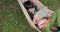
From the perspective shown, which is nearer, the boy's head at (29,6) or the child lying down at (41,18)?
the child lying down at (41,18)

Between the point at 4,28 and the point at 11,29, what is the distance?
200 millimetres

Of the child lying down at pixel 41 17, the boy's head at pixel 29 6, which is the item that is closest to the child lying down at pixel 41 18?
the child lying down at pixel 41 17

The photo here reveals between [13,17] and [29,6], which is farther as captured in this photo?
[13,17]

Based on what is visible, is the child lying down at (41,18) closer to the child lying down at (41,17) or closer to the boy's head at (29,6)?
the child lying down at (41,17)

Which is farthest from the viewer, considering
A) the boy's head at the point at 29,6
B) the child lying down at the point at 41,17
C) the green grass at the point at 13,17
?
the boy's head at the point at 29,6

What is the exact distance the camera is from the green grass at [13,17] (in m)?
5.74

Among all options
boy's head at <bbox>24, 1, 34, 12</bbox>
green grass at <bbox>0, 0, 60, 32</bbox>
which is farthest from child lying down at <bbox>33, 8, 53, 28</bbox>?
boy's head at <bbox>24, 1, 34, 12</bbox>

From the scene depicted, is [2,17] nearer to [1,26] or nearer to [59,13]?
[1,26]

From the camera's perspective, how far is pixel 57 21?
3.32 meters

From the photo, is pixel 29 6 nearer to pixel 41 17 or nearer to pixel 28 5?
pixel 28 5

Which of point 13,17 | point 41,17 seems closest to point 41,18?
point 41,17

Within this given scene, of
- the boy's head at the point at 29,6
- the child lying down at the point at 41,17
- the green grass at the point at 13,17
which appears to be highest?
the child lying down at the point at 41,17

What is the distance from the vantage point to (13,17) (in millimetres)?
6195

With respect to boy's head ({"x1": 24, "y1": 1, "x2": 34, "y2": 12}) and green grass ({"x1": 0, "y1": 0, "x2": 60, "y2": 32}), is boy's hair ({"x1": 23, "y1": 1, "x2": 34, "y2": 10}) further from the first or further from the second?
green grass ({"x1": 0, "y1": 0, "x2": 60, "y2": 32})
